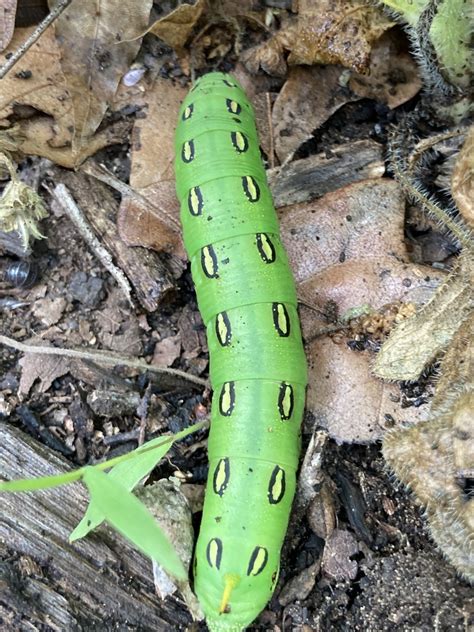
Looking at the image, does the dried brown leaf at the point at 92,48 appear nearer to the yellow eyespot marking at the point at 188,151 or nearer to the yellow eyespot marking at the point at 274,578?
the yellow eyespot marking at the point at 188,151

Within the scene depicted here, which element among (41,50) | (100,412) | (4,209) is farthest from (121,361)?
(41,50)

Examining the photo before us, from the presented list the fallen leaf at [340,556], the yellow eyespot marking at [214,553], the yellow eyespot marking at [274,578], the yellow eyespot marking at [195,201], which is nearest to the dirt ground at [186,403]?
the fallen leaf at [340,556]

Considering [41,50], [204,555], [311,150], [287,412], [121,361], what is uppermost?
[41,50]

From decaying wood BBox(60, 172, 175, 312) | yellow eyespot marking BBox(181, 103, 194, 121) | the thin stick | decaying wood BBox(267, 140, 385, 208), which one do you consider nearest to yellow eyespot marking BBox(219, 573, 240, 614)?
decaying wood BBox(60, 172, 175, 312)

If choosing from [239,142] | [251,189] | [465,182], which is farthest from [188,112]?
[465,182]

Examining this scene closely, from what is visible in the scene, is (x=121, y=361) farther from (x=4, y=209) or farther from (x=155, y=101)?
(x=155, y=101)

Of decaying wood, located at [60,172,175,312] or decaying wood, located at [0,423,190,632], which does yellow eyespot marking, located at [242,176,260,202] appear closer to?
decaying wood, located at [60,172,175,312]

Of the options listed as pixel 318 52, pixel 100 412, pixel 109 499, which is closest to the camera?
pixel 109 499
